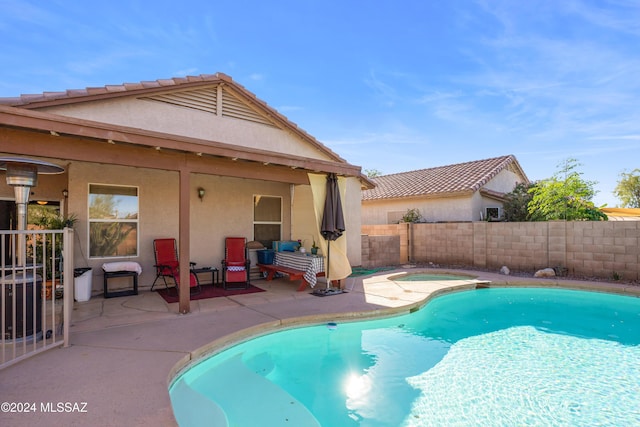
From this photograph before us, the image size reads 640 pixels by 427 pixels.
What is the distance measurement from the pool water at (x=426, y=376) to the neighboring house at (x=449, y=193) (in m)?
8.53

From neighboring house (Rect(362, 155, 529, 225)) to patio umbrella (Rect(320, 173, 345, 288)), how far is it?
29.0ft

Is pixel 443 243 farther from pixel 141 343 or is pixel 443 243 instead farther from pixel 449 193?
pixel 141 343

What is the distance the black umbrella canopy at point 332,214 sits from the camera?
746 cm

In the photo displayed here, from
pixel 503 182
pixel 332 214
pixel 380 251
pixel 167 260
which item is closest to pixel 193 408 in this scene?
pixel 332 214

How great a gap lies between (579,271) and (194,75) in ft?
41.5

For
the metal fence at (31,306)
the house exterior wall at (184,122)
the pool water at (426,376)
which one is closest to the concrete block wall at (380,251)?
the house exterior wall at (184,122)

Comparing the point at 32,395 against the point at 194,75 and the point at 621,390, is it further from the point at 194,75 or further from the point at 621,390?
the point at 194,75

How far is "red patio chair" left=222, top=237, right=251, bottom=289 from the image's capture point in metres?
8.08

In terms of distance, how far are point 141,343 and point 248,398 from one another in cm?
176

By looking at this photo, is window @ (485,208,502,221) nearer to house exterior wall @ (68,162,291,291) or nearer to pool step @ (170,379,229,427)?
house exterior wall @ (68,162,291,291)

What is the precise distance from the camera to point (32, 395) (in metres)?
2.99

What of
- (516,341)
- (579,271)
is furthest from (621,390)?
(579,271)

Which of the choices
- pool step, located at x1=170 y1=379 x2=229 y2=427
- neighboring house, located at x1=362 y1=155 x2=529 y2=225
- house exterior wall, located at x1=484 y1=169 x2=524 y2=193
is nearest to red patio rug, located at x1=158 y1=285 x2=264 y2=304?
pool step, located at x1=170 y1=379 x2=229 y2=427

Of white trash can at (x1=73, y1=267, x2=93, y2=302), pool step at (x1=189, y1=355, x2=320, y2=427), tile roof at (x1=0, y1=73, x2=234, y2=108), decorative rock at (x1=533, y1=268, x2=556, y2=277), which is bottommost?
pool step at (x1=189, y1=355, x2=320, y2=427)
